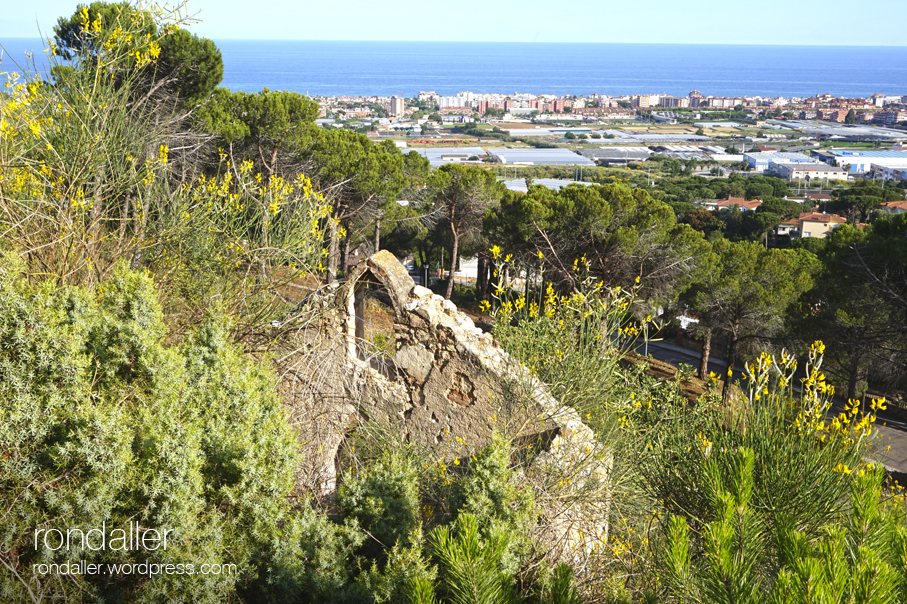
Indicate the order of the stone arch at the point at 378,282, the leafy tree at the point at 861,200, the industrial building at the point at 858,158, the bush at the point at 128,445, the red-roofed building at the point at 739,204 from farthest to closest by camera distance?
1. the industrial building at the point at 858,158
2. the red-roofed building at the point at 739,204
3. the leafy tree at the point at 861,200
4. the stone arch at the point at 378,282
5. the bush at the point at 128,445

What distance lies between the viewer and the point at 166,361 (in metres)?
4.17

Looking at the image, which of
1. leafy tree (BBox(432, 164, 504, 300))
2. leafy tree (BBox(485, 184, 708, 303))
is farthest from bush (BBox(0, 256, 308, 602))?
leafy tree (BBox(432, 164, 504, 300))

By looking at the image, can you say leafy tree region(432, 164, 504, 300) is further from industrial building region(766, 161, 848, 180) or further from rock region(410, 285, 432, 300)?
industrial building region(766, 161, 848, 180)

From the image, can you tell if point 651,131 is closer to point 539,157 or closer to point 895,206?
point 539,157

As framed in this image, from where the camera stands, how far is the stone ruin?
17.8 ft

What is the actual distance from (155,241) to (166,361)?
7.93 feet

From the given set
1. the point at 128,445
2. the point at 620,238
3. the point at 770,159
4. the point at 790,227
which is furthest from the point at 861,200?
the point at 128,445

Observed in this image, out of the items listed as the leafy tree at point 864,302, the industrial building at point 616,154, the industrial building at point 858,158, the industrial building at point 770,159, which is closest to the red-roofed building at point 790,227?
the leafy tree at point 864,302

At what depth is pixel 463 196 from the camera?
23562 millimetres

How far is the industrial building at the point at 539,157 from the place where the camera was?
91562 millimetres

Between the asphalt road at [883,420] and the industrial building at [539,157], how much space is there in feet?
218

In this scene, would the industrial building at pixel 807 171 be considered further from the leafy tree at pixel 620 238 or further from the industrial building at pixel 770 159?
the leafy tree at pixel 620 238

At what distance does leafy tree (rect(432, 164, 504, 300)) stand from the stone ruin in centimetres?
1560

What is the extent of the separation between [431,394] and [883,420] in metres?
11.5
